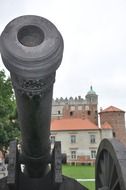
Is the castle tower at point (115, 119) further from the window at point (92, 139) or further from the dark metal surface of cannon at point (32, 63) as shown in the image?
the dark metal surface of cannon at point (32, 63)

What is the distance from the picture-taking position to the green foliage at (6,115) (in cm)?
2245

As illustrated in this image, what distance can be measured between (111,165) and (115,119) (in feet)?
238

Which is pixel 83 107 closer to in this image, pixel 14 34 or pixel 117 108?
pixel 117 108

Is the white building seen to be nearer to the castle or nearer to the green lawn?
the castle

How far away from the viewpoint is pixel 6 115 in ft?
76.4

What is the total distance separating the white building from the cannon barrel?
65273 mm

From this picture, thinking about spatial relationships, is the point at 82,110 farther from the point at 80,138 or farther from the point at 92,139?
the point at 92,139

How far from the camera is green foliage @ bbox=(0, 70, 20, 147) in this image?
22.5m

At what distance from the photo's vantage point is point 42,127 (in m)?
4.30

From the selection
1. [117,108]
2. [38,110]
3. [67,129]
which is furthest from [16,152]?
[117,108]

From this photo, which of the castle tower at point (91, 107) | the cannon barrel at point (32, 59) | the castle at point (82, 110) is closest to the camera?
the cannon barrel at point (32, 59)

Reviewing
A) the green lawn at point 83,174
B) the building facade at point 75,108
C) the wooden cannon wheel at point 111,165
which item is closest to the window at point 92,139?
the building facade at point 75,108

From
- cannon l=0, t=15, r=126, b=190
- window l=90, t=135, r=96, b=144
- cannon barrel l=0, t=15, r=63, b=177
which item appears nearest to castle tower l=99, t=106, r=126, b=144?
window l=90, t=135, r=96, b=144

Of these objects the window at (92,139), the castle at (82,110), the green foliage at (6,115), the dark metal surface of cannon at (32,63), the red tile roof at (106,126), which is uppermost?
the castle at (82,110)
